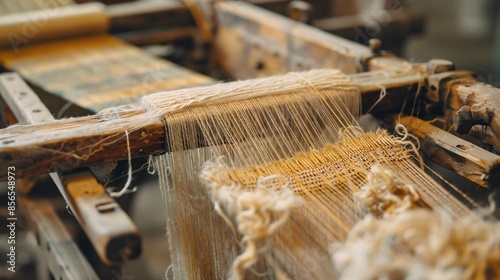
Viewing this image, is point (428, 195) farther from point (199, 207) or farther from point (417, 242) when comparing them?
point (199, 207)

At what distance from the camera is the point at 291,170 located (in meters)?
1.40

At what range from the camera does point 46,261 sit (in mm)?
1930

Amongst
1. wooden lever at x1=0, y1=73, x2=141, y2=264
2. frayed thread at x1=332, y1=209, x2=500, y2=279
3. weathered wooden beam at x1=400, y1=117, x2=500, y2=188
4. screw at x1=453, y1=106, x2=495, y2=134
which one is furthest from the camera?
screw at x1=453, y1=106, x2=495, y2=134

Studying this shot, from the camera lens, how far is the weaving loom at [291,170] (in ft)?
3.26

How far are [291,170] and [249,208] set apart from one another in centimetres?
26

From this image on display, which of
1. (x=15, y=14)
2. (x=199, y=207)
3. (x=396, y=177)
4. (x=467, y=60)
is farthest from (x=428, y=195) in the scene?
(x=467, y=60)

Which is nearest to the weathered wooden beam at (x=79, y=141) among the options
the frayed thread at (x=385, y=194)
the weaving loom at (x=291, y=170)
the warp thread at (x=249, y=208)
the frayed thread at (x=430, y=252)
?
the weaving loom at (x=291, y=170)

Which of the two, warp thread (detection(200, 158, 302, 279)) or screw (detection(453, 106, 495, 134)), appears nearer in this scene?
warp thread (detection(200, 158, 302, 279))

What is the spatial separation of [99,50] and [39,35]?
0.26 meters

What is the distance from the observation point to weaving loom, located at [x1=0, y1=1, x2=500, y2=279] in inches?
39.1

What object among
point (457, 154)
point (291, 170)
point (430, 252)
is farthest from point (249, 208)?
point (457, 154)

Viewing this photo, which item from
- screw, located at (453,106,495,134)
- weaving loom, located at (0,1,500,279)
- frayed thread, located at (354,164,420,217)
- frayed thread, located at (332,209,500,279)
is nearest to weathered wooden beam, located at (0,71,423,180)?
weaving loom, located at (0,1,500,279)

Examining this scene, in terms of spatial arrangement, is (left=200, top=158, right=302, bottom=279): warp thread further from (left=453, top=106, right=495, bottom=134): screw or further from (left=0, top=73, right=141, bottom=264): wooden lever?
(left=453, top=106, right=495, bottom=134): screw

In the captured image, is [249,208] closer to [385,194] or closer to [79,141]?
[385,194]
